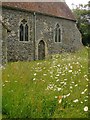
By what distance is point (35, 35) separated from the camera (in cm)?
2602

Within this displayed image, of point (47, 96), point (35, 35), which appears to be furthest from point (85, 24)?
point (47, 96)

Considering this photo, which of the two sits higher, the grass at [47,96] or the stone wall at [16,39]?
the stone wall at [16,39]

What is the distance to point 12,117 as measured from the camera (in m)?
8.77

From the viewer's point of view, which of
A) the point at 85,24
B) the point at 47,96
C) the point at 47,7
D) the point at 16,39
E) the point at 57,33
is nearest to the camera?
the point at 47,96

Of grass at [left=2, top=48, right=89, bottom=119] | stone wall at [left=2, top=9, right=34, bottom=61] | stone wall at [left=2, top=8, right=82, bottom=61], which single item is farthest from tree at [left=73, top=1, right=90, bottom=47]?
grass at [left=2, top=48, right=89, bottom=119]

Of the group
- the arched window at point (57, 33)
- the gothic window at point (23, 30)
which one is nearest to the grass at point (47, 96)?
the gothic window at point (23, 30)

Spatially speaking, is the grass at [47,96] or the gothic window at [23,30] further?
the gothic window at [23,30]

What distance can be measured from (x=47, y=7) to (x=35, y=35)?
380 cm

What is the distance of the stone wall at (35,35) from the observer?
23.4m

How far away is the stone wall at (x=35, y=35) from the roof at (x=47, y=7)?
385 millimetres

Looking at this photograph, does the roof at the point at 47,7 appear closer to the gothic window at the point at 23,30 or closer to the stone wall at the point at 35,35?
the stone wall at the point at 35,35

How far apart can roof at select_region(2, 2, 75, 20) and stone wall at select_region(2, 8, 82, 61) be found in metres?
0.39

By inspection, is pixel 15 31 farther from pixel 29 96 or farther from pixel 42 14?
pixel 29 96

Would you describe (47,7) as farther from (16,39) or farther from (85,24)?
(85,24)
